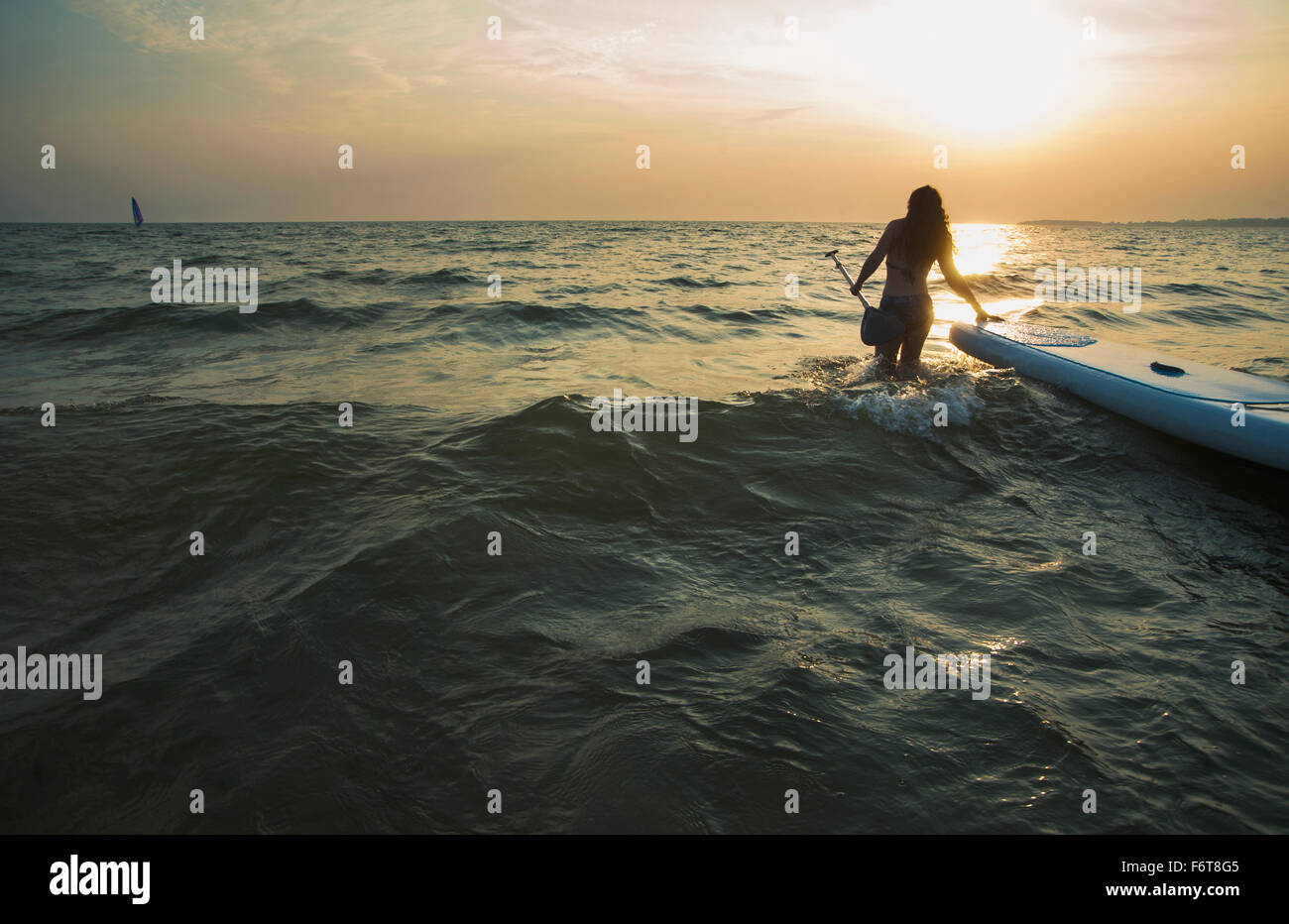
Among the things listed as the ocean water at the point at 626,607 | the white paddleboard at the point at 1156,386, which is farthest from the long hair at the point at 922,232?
the white paddleboard at the point at 1156,386

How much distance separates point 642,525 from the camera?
4641 mm

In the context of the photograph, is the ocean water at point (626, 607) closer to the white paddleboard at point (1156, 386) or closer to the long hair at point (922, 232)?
the white paddleboard at point (1156, 386)

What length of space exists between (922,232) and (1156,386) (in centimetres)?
253

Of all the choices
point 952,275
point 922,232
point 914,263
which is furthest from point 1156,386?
point 922,232

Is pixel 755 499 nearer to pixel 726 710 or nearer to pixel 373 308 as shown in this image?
pixel 726 710

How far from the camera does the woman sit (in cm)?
650

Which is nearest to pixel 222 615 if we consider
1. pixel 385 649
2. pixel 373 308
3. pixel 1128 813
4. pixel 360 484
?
pixel 385 649

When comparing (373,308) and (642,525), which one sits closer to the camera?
(642,525)

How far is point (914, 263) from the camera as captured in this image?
6.75 m

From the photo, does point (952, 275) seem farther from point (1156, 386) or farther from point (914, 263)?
point (1156, 386)

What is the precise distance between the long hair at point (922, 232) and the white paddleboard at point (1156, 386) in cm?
196

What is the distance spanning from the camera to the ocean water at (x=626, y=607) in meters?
2.44
